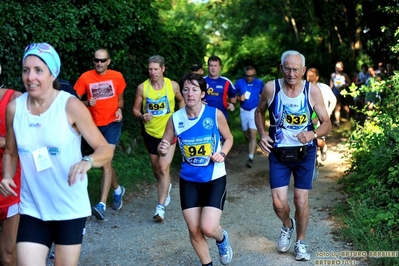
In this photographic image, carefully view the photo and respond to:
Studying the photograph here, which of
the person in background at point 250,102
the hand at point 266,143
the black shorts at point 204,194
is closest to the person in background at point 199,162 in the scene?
the black shorts at point 204,194

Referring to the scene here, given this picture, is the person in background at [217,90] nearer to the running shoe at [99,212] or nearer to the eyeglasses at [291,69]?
the running shoe at [99,212]

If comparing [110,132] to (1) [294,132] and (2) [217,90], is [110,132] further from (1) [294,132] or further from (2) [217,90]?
(2) [217,90]

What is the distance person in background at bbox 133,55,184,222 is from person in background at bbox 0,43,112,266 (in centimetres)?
393

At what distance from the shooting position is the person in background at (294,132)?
587cm

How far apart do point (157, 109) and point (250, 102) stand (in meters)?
4.19

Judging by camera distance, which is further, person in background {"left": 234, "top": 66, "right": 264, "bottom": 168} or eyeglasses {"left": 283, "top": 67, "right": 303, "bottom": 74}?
person in background {"left": 234, "top": 66, "right": 264, "bottom": 168}

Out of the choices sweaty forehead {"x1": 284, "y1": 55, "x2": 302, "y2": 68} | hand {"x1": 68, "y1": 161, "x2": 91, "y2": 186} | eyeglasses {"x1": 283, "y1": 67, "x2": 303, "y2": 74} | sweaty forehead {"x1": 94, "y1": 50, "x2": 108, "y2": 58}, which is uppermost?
sweaty forehead {"x1": 284, "y1": 55, "x2": 302, "y2": 68}

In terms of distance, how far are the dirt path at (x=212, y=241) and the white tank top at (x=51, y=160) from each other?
241 cm

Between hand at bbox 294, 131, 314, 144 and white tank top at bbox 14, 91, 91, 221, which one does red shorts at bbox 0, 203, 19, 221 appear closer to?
white tank top at bbox 14, 91, 91, 221

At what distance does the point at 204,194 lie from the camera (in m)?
5.44

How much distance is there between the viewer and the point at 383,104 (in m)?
9.59

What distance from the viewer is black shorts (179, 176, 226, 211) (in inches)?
211

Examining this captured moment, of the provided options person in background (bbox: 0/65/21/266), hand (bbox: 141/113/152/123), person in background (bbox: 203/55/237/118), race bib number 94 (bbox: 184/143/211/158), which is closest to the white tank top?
person in background (bbox: 0/65/21/266)

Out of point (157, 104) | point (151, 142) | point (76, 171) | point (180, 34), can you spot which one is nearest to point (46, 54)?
point (76, 171)
